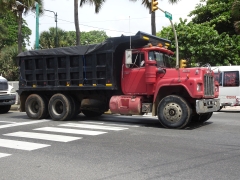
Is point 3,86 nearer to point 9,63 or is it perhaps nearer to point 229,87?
point 229,87

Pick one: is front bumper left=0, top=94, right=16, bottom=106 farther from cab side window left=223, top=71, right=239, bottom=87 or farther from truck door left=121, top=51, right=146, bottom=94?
cab side window left=223, top=71, right=239, bottom=87

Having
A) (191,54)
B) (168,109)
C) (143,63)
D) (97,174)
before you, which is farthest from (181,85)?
(191,54)

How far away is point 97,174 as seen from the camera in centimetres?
551

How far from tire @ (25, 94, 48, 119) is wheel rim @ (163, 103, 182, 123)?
5.18 meters

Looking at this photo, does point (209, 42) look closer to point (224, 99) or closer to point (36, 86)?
point (224, 99)

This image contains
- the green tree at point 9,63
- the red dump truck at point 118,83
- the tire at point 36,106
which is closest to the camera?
the red dump truck at point 118,83

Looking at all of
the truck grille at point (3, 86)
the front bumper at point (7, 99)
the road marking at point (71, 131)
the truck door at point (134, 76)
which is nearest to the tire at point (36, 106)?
the road marking at point (71, 131)

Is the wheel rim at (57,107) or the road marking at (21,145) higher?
the wheel rim at (57,107)

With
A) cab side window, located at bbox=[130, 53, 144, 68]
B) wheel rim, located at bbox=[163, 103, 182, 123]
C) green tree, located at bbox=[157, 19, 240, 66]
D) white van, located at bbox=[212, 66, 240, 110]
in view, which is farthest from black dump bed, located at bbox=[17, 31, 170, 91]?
green tree, located at bbox=[157, 19, 240, 66]

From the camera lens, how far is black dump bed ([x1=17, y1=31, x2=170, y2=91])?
37.0 ft

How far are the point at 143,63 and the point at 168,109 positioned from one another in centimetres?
174

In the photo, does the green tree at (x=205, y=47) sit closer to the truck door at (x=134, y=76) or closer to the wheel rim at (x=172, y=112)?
the truck door at (x=134, y=76)

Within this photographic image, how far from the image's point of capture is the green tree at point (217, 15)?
91.7 ft

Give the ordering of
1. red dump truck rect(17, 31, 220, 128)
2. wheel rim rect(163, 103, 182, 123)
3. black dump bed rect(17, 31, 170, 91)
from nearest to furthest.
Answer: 1. wheel rim rect(163, 103, 182, 123)
2. red dump truck rect(17, 31, 220, 128)
3. black dump bed rect(17, 31, 170, 91)
